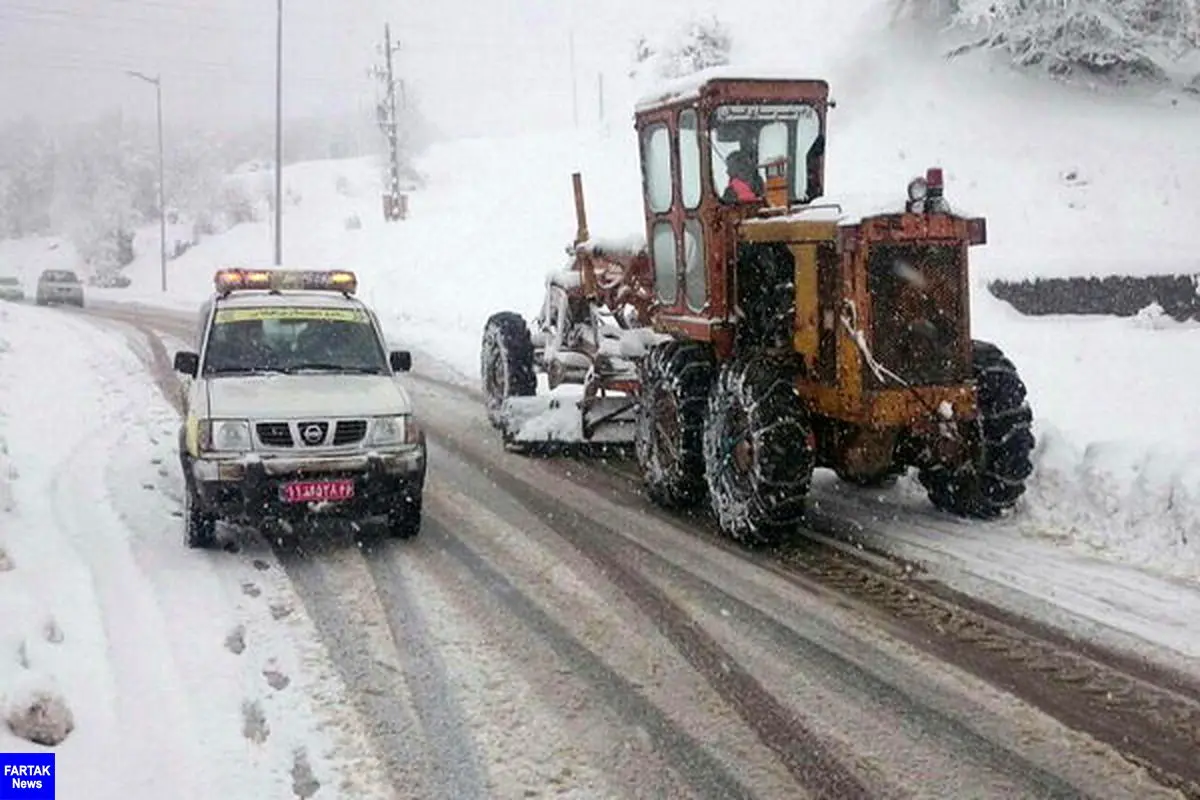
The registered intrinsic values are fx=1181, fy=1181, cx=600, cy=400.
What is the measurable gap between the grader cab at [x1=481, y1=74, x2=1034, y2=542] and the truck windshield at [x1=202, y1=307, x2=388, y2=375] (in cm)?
229

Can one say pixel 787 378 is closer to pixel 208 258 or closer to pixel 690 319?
pixel 690 319

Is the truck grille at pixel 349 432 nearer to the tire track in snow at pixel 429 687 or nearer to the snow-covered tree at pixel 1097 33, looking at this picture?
the tire track in snow at pixel 429 687

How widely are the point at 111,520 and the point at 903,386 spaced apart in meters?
5.53

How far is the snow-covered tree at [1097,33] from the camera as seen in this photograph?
24203 millimetres

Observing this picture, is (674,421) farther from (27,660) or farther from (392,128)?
(392,128)

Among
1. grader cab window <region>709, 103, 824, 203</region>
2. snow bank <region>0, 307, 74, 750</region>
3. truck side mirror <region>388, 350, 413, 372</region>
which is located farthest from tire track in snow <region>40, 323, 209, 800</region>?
grader cab window <region>709, 103, 824, 203</region>

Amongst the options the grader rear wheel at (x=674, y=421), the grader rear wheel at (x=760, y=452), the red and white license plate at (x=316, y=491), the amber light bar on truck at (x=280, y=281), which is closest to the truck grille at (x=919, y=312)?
the grader rear wheel at (x=760, y=452)

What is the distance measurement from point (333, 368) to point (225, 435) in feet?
4.45

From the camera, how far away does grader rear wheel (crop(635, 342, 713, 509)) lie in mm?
8797

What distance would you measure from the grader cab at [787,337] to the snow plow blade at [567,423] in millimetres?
29

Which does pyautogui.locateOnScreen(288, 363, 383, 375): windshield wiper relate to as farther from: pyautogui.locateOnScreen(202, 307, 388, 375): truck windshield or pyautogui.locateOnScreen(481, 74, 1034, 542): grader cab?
pyautogui.locateOnScreen(481, 74, 1034, 542): grader cab

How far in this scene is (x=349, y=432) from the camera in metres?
7.92

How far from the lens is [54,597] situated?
636 cm

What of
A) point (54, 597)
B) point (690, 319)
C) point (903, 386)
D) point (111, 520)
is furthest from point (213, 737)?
point (690, 319)
